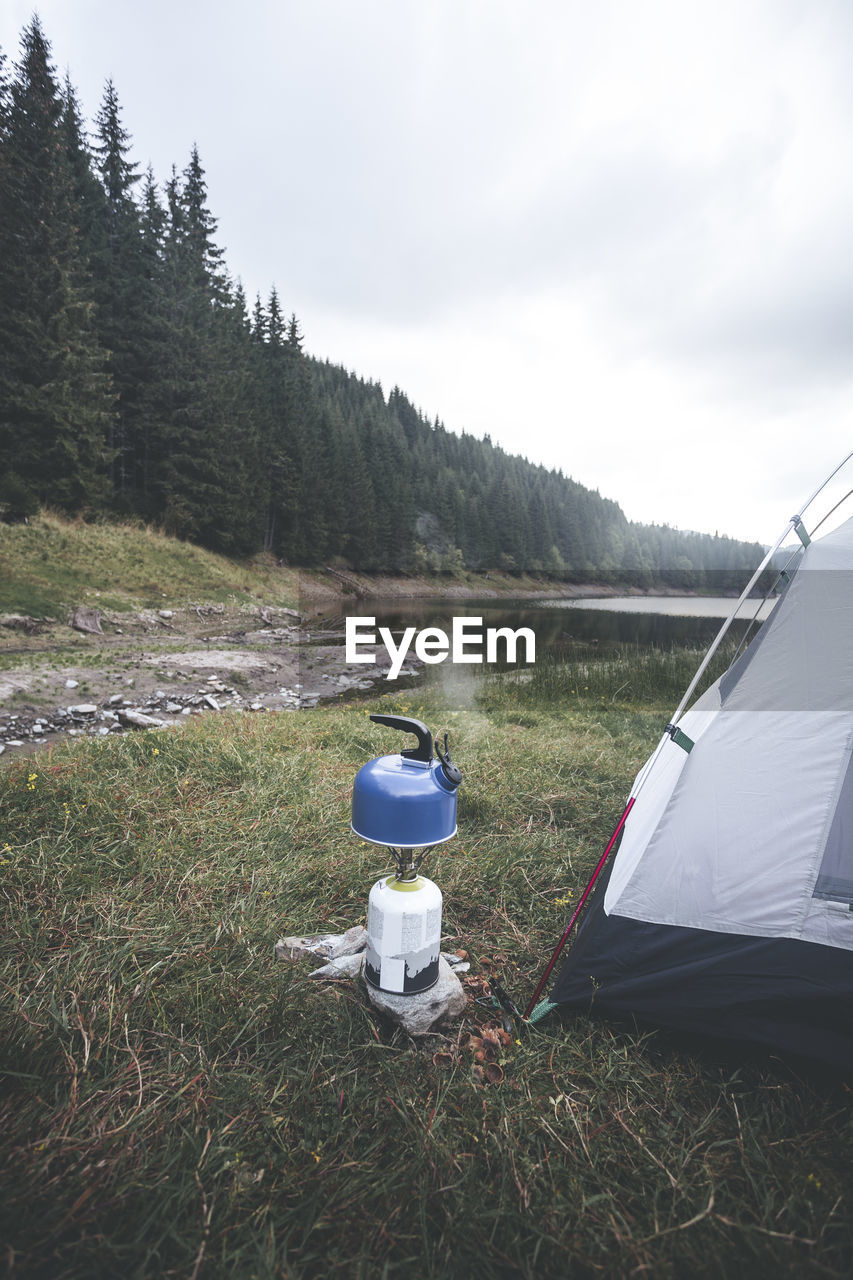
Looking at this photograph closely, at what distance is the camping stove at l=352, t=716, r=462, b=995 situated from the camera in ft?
6.29

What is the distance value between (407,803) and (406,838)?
13 cm

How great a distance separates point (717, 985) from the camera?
2.14m

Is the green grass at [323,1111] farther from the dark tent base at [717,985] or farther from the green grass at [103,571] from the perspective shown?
the green grass at [103,571]

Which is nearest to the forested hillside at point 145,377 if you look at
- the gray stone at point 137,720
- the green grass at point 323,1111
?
the gray stone at point 137,720

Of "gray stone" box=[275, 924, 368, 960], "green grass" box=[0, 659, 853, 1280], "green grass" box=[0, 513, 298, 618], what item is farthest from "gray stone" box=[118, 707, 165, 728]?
"green grass" box=[0, 513, 298, 618]

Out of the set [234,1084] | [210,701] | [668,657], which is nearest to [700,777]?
[234,1084]

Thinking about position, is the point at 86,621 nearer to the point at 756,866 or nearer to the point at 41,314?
the point at 41,314

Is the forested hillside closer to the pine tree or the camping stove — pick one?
the pine tree

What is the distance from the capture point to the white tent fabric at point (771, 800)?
220cm

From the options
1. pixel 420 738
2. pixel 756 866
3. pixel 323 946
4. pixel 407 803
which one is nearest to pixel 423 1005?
pixel 323 946

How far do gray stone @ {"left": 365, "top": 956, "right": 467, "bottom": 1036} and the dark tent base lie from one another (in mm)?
446

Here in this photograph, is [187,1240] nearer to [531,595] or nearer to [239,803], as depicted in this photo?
[239,803]

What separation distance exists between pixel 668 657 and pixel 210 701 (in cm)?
993

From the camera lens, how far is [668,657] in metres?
12.5
